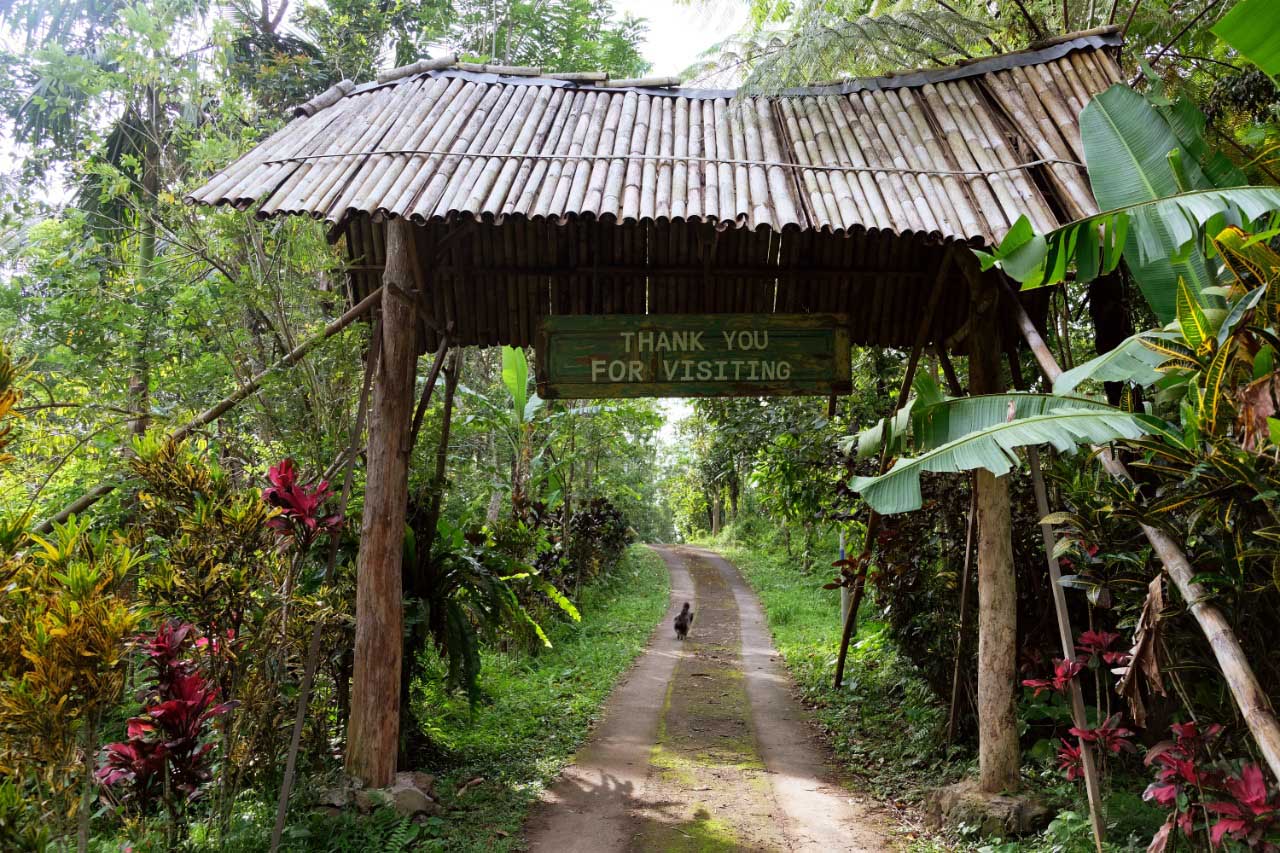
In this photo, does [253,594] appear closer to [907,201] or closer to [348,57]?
[907,201]

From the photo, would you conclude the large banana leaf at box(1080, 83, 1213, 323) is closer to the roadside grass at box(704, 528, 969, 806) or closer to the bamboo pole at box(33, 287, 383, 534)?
the roadside grass at box(704, 528, 969, 806)

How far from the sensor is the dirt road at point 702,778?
5020 mm

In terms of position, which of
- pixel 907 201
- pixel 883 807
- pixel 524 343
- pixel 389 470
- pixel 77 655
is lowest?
pixel 883 807

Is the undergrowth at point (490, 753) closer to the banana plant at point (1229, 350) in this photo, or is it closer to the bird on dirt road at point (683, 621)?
the bird on dirt road at point (683, 621)

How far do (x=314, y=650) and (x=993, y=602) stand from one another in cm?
411

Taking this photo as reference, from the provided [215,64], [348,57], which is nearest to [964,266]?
[215,64]

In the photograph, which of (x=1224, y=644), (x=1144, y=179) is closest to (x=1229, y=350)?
(x=1224, y=644)

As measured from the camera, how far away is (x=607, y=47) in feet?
46.8

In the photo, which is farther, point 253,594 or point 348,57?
point 348,57

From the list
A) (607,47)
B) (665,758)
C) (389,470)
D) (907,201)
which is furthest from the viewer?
(607,47)

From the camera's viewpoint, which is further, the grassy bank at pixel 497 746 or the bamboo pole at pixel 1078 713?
the grassy bank at pixel 497 746

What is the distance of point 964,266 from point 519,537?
4698 mm

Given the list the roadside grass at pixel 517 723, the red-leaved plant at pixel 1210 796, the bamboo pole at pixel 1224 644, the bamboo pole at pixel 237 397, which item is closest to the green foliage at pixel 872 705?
the roadside grass at pixel 517 723

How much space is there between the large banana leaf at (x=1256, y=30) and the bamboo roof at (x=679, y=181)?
143 centimetres
